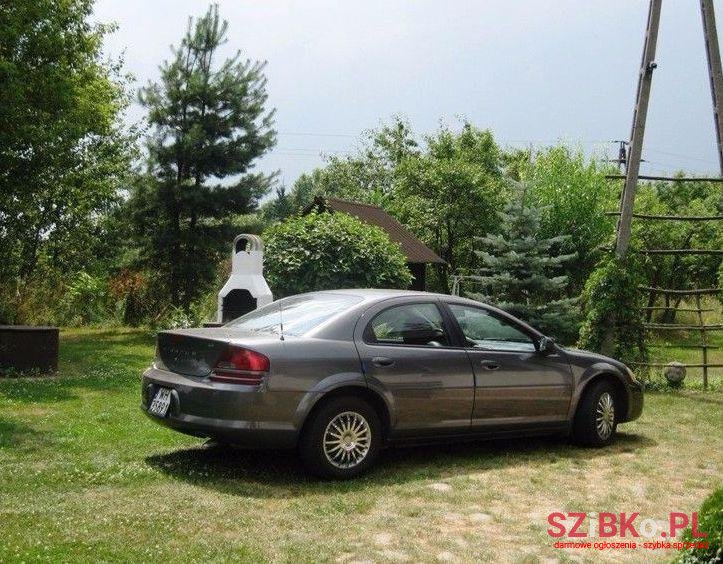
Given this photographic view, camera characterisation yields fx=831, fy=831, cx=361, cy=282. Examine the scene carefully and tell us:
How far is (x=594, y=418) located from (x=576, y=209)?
26061 mm

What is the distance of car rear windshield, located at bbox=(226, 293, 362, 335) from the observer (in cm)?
695

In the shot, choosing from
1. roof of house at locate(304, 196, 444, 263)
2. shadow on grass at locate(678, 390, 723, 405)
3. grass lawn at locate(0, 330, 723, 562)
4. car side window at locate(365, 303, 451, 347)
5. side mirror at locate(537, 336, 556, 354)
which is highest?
roof of house at locate(304, 196, 444, 263)

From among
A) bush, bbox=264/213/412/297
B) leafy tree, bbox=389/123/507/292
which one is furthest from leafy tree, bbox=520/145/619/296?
bush, bbox=264/213/412/297

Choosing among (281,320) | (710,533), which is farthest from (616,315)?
(710,533)

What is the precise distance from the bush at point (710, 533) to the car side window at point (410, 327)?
11.7 ft

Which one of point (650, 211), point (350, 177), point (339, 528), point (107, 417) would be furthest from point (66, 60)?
point (350, 177)

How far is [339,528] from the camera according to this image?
5.24m

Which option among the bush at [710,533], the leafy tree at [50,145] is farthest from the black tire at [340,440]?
the leafy tree at [50,145]

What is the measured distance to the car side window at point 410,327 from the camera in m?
7.02

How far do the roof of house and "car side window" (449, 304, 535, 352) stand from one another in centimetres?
2190

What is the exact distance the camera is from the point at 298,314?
7227 mm

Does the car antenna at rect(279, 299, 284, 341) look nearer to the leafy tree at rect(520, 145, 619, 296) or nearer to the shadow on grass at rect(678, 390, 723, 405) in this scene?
the shadow on grass at rect(678, 390, 723, 405)

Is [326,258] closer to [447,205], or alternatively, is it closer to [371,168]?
[447,205]

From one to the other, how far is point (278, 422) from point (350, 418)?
0.62 m
